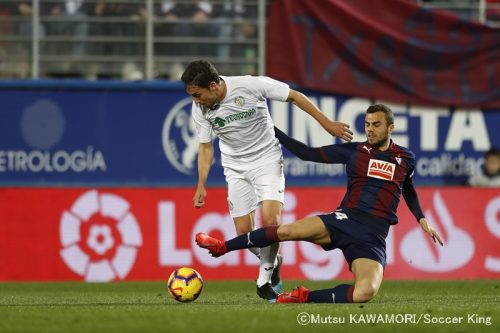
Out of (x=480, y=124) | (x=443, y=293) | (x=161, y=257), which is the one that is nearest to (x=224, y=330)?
(x=443, y=293)

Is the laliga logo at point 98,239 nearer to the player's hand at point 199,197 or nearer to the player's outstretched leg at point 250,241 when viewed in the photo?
the player's hand at point 199,197

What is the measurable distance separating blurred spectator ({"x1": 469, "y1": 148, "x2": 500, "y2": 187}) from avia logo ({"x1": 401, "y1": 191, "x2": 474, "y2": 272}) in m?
1.09

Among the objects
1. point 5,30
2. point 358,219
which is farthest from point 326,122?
point 5,30

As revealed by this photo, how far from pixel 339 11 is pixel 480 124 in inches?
97.8

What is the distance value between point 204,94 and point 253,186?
97 centimetres

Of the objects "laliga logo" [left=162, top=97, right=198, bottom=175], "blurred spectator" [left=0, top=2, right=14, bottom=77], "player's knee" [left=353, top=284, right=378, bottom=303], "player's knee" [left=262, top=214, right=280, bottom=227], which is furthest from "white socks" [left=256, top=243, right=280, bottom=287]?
"blurred spectator" [left=0, top=2, right=14, bottom=77]

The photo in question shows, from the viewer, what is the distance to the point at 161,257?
14.1 metres

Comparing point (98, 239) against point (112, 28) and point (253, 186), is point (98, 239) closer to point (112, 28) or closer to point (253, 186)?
point (112, 28)

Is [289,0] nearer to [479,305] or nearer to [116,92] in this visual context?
[116,92]

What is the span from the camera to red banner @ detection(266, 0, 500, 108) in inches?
632

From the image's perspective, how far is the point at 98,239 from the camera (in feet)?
46.0

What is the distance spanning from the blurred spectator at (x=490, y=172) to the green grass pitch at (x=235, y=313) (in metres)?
3.98

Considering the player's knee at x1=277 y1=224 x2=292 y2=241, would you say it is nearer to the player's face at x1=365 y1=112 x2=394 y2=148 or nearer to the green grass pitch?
the green grass pitch

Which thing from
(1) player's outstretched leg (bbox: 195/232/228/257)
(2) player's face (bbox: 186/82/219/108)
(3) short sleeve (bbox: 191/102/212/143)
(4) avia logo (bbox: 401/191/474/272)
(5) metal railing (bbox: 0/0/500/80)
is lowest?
(4) avia logo (bbox: 401/191/474/272)
